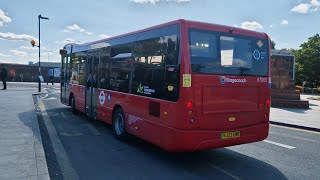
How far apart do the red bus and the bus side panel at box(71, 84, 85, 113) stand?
3942mm

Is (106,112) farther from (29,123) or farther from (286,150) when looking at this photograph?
(286,150)

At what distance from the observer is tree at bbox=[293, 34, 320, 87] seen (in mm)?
61938

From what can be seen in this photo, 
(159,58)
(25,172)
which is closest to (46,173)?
(25,172)

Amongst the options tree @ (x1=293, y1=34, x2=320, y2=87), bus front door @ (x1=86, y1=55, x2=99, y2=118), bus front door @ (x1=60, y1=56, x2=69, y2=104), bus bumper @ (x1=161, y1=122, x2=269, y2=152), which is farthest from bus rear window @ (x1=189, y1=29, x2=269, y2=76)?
tree @ (x1=293, y1=34, x2=320, y2=87)

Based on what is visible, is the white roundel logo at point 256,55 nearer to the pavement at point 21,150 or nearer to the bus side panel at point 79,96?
the pavement at point 21,150

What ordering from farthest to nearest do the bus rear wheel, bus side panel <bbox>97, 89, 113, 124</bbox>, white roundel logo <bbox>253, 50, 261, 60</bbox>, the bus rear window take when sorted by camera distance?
1. bus side panel <bbox>97, 89, 113, 124</bbox>
2. the bus rear wheel
3. white roundel logo <bbox>253, 50, 261, 60</bbox>
4. the bus rear window

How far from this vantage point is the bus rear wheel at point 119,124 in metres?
8.47

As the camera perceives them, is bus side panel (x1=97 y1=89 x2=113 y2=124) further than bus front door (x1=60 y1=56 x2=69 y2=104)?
No

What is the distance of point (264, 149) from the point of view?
8188mm

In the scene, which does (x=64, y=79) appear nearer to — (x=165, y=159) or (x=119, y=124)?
(x=119, y=124)

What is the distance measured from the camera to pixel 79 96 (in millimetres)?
12461

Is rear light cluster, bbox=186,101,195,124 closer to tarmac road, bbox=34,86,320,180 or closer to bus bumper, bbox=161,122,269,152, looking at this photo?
bus bumper, bbox=161,122,269,152

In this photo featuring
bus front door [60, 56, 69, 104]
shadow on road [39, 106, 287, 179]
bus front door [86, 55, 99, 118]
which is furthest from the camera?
bus front door [60, 56, 69, 104]

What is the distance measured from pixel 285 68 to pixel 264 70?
15.7m
